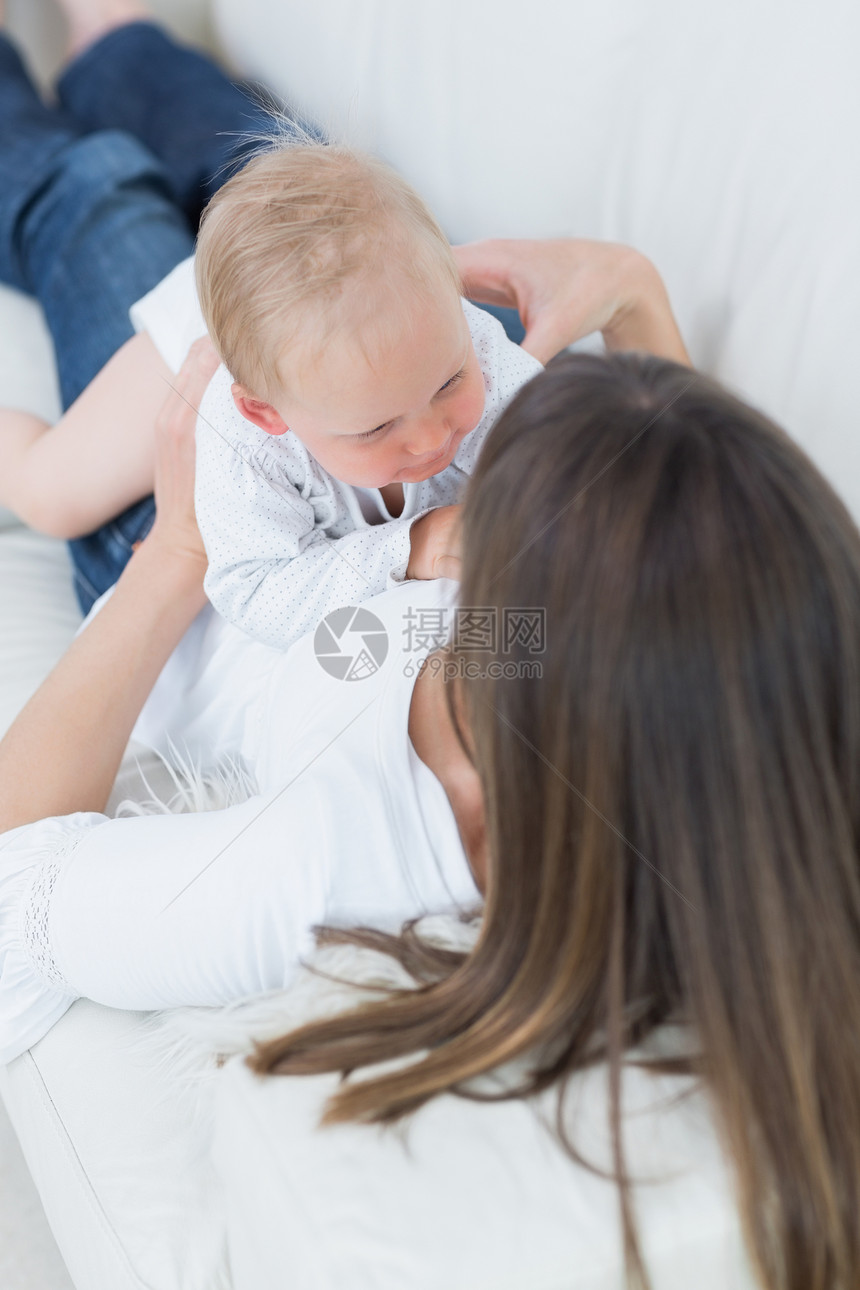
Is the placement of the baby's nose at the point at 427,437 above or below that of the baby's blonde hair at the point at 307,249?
below

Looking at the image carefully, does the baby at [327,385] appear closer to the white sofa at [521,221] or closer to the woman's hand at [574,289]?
the woman's hand at [574,289]

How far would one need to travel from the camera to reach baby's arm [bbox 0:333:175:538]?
104cm

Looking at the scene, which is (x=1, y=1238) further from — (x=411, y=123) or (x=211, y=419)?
(x=411, y=123)

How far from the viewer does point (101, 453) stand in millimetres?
1052

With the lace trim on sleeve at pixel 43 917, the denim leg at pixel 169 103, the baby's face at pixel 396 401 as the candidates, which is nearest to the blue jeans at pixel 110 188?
the denim leg at pixel 169 103

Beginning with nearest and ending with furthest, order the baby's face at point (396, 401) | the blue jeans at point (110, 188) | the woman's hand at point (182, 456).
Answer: the baby's face at point (396, 401)
the woman's hand at point (182, 456)
the blue jeans at point (110, 188)

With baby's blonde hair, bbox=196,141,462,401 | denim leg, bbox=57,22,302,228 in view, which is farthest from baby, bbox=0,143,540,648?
denim leg, bbox=57,22,302,228

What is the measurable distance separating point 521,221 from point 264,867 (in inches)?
34.7

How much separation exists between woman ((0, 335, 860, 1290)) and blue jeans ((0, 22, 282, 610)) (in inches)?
28.2

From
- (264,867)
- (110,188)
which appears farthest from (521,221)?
(264,867)

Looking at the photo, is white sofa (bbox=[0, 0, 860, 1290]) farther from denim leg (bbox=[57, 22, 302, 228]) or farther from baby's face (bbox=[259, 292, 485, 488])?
baby's face (bbox=[259, 292, 485, 488])

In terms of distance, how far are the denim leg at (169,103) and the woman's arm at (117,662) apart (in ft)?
1.94

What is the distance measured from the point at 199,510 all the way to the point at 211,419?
0.08 m

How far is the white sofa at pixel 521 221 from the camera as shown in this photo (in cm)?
59
